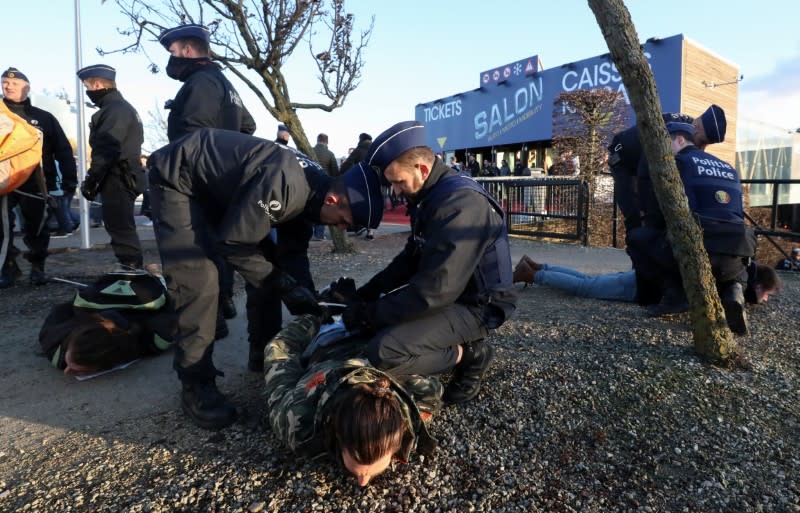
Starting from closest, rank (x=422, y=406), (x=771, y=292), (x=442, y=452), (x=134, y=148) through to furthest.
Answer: (x=442, y=452), (x=422, y=406), (x=771, y=292), (x=134, y=148)

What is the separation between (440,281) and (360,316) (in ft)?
1.62

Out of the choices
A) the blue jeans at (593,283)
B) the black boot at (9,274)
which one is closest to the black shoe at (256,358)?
the blue jeans at (593,283)

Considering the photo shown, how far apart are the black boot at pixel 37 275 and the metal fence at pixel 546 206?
6.67 metres

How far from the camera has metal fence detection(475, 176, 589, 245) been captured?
9.09 meters

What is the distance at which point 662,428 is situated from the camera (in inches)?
85.4

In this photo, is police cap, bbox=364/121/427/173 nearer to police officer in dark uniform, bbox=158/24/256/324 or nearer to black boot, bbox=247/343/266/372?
black boot, bbox=247/343/266/372

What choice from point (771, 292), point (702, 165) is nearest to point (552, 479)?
point (702, 165)

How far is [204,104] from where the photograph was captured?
3385 millimetres

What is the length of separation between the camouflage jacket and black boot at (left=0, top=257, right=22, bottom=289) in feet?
12.7

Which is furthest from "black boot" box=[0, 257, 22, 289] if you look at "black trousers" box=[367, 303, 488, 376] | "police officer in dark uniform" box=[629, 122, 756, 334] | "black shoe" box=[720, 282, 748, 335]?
"black shoe" box=[720, 282, 748, 335]

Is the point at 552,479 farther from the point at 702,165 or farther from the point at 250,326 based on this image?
the point at 702,165

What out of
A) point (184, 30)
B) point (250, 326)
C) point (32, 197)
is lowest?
point (250, 326)

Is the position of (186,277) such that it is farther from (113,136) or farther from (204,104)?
(113,136)

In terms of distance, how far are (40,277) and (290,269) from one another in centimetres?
336
